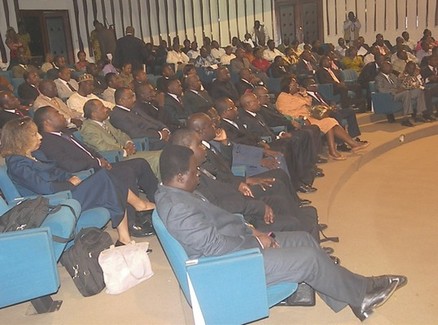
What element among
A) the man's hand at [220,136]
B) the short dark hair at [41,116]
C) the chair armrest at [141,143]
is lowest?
the chair armrest at [141,143]

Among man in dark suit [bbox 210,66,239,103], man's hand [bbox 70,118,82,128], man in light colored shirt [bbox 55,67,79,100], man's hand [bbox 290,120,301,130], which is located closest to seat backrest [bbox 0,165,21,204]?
man's hand [bbox 70,118,82,128]

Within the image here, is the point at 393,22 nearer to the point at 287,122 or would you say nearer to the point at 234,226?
the point at 287,122

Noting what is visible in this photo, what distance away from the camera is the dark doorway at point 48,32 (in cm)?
1127

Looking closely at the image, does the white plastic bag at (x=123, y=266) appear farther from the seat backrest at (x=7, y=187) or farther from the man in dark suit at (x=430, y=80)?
the man in dark suit at (x=430, y=80)

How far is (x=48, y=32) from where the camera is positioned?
38.0 feet

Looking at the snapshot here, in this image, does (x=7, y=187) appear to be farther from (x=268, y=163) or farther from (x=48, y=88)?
(x=48, y=88)

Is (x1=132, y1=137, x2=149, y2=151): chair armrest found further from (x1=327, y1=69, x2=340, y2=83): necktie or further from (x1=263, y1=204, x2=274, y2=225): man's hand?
(x1=327, y1=69, x2=340, y2=83): necktie

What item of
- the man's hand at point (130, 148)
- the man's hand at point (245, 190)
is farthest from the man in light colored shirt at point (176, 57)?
the man's hand at point (245, 190)

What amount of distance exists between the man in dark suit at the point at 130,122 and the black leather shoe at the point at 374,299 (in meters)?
2.91

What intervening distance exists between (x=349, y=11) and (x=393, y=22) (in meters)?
1.27

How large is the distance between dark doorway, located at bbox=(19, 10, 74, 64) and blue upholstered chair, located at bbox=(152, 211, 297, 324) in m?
10.0

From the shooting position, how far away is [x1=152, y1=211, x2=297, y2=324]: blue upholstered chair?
85.6 inches

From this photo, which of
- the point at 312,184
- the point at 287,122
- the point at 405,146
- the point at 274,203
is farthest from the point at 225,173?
the point at 405,146

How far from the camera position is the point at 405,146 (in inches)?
280
